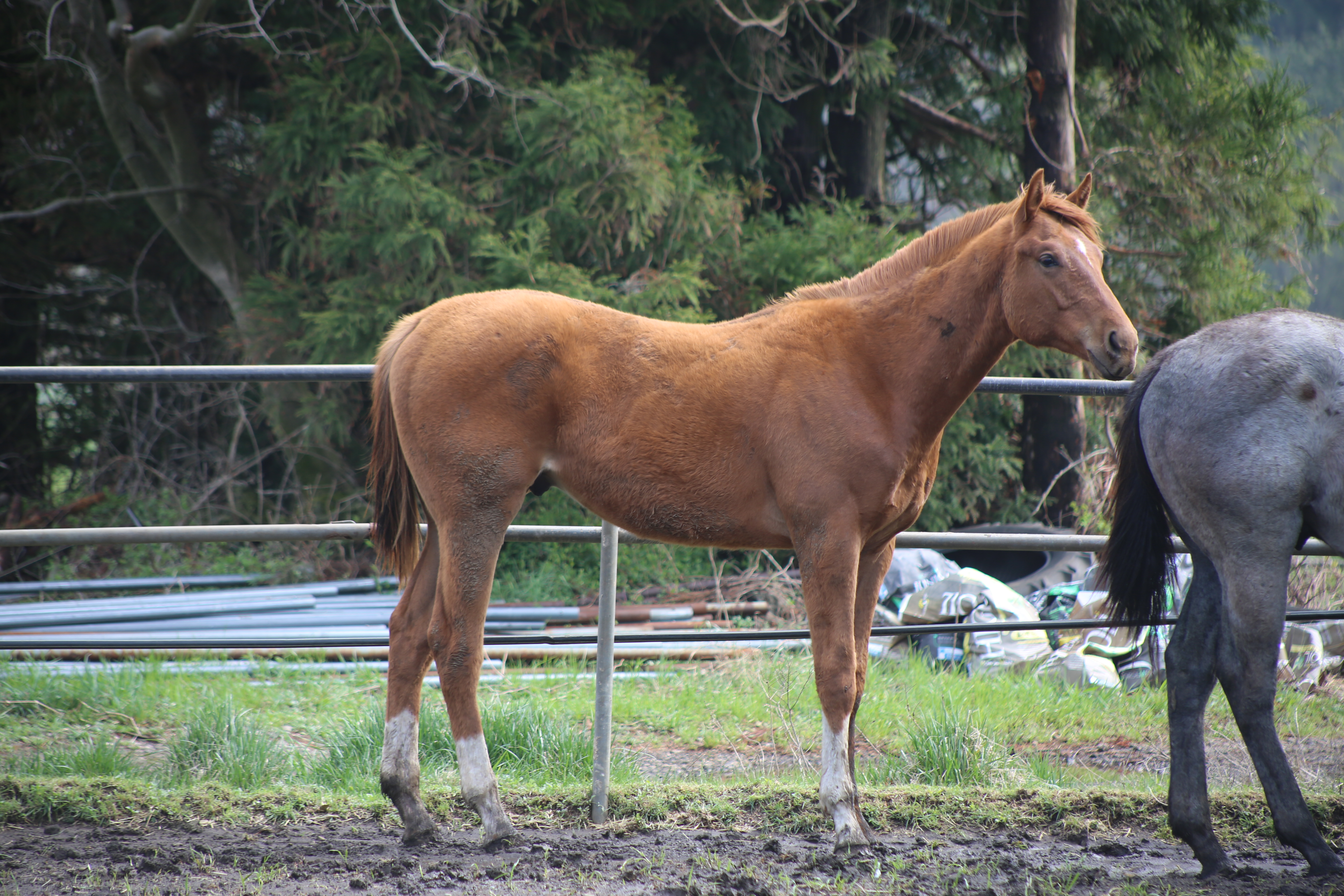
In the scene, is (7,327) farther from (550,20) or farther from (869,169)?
(869,169)

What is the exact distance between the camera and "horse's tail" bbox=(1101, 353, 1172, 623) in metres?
3.20

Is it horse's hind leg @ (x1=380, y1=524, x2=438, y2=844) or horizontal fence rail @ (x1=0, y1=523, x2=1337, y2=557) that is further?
horizontal fence rail @ (x1=0, y1=523, x2=1337, y2=557)

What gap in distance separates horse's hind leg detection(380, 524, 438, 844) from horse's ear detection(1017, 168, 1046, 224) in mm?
2160

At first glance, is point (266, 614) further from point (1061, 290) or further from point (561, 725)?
point (1061, 290)

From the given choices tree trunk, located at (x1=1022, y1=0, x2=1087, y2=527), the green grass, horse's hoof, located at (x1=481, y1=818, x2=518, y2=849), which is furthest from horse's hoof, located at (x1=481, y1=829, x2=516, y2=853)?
tree trunk, located at (x1=1022, y1=0, x2=1087, y2=527)

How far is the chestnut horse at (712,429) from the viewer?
296 centimetres

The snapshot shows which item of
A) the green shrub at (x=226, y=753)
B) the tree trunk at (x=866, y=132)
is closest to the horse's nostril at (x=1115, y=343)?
the green shrub at (x=226, y=753)

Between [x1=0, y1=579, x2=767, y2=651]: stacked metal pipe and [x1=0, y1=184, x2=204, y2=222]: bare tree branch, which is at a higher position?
[x1=0, y1=184, x2=204, y2=222]: bare tree branch

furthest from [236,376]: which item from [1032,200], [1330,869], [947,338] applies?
[1330,869]

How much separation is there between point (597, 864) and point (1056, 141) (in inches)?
344

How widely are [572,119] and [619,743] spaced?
17.9 feet

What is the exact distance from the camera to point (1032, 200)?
114 inches

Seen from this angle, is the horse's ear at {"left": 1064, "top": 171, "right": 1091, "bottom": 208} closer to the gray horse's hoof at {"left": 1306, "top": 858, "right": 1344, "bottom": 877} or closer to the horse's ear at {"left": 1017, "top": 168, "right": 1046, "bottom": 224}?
the horse's ear at {"left": 1017, "top": 168, "right": 1046, "bottom": 224}

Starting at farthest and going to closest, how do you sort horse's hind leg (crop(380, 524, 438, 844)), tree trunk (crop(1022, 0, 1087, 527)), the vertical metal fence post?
tree trunk (crop(1022, 0, 1087, 527)), the vertical metal fence post, horse's hind leg (crop(380, 524, 438, 844))
